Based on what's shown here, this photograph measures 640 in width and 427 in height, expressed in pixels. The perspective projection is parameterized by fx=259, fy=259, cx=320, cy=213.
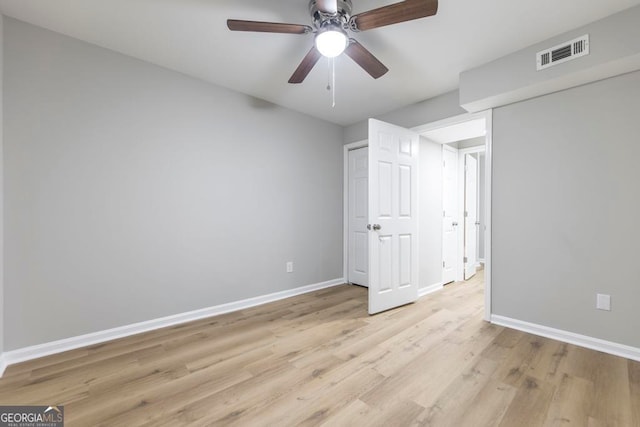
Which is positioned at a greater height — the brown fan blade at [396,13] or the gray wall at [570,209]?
the brown fan blade at [396,13]

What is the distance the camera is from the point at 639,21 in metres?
1.73

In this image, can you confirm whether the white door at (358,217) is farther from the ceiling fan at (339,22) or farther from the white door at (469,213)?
the ceiling fan at (339,22)

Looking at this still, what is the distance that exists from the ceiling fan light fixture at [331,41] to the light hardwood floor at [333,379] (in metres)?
2.18

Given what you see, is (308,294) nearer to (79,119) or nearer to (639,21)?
(79,119)

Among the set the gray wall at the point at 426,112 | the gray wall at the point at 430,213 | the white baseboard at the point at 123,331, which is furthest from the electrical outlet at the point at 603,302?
the white baseboard at the point at 123,331

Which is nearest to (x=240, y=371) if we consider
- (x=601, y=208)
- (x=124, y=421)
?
(x=124, y=421)

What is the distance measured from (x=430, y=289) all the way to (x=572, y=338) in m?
1.53

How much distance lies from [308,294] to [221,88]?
8.97ft

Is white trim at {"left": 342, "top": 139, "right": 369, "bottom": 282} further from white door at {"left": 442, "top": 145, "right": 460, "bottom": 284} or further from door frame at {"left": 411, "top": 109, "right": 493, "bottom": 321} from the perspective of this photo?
door frame at {"left": 411, "top": 109, "right": 493, "bottom": 321}

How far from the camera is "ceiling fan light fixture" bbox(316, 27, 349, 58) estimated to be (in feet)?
5.38

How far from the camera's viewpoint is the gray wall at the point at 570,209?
1.99 metres

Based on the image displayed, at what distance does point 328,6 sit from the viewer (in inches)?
58.6

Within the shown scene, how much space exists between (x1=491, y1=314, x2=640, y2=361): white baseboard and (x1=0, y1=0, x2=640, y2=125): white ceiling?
7.98 feet

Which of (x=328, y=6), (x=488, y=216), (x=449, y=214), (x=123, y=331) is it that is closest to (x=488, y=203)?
(x=488, y=216)
